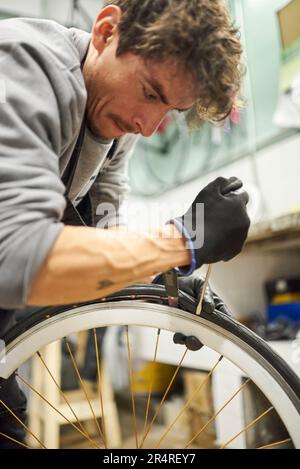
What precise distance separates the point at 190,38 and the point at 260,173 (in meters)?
1.26

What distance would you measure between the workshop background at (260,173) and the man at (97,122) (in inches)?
27.0

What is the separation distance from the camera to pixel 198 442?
1262 millimetres

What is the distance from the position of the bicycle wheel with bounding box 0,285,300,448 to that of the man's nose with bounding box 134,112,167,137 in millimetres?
261

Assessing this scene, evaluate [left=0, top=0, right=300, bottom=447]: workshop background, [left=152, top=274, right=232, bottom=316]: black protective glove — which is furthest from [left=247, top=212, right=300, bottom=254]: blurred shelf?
[left=152, top=274, right=232, bottom=316]: black protective glove

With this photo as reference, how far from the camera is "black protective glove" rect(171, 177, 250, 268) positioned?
1.72 feet

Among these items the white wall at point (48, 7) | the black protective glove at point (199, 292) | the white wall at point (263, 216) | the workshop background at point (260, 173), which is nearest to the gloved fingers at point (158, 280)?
the black protective glove at point (199, 292)

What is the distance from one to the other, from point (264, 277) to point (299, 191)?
1.24 feet

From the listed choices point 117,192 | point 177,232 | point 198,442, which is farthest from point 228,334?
point 198,442

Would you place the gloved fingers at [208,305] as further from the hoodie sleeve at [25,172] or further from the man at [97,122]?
the hoodie sleeve at [25,172]

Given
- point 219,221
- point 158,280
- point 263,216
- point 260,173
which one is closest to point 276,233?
point 263,216

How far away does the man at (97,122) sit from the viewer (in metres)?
0.42

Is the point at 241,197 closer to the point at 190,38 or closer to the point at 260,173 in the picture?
the point at 190,38

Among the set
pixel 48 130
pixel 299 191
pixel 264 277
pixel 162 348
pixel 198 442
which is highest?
pixel 299 191

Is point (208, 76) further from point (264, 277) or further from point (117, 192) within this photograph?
point (264, 277)
